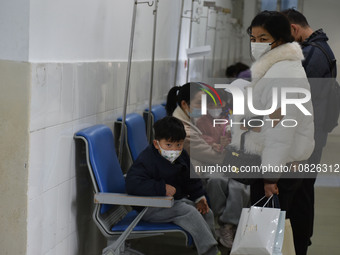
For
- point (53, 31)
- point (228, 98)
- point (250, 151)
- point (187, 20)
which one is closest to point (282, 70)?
point (250, 151)

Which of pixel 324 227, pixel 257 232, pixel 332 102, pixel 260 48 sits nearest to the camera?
pixel 257 232

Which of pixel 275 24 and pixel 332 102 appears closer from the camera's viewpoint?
pixel 275 24

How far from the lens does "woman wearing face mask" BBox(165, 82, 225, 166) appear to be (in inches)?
151

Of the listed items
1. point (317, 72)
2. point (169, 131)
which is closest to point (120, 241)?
point (169, 131)

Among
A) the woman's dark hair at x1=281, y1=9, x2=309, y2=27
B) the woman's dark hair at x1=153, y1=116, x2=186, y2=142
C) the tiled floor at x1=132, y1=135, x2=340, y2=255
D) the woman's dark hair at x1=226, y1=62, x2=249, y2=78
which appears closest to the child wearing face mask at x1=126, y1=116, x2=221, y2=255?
the woman's dark hair at x1=153, y1=116, x2=186, y2=142

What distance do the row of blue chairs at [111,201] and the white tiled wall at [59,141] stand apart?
0.09 meters

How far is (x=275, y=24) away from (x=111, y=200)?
3.71ft

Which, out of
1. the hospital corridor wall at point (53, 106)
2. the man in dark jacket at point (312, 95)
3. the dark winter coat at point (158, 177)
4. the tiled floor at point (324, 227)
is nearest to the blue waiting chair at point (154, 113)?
the hospital corridor wall at point (53, 106)

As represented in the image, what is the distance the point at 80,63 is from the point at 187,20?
331cm

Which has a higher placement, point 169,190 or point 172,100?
point 172,100

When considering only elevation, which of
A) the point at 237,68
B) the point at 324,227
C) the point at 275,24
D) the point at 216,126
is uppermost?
the point at 275,24

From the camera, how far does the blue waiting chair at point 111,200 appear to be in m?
2.74

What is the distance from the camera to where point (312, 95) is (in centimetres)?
302

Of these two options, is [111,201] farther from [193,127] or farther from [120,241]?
[193,127]
